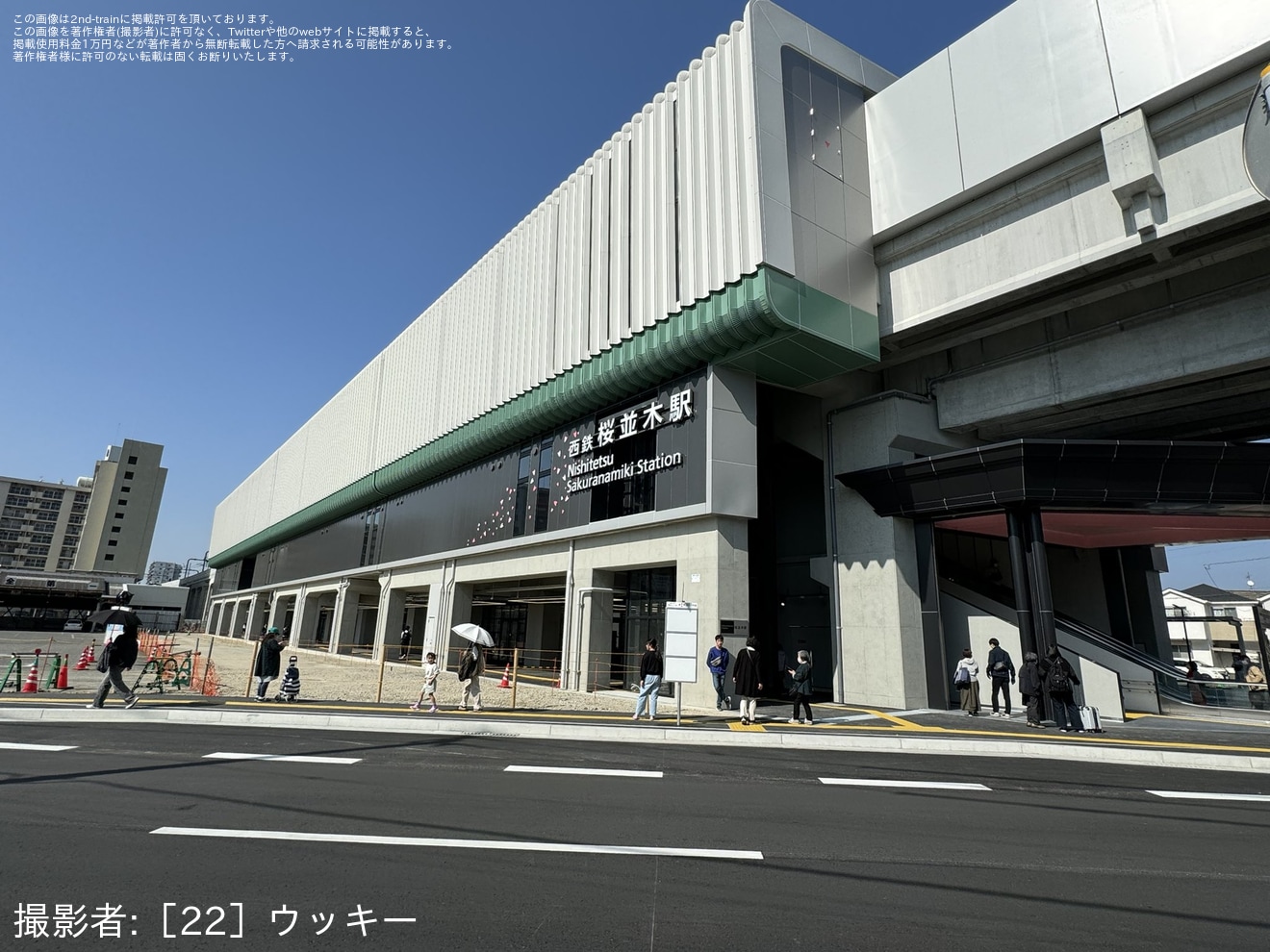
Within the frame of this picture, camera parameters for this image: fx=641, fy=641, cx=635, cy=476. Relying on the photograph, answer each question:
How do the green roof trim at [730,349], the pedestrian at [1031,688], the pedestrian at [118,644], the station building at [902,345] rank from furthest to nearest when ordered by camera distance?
the green roof trim at [730,349] → the station building at [902,345] → the pedestrian at [1031,688] → the pedestrian at [118,644]

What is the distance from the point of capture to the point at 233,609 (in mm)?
69125

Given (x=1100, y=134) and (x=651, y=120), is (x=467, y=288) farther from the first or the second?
(x=1100, y=134)

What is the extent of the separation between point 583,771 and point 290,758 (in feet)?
14.0

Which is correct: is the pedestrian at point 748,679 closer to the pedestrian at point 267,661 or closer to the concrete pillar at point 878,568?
the concrete pillar at point 878,568

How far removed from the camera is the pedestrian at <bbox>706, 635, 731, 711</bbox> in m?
15.9

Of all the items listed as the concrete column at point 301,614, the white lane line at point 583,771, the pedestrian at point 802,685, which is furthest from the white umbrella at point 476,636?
the concrete column at point 301,614

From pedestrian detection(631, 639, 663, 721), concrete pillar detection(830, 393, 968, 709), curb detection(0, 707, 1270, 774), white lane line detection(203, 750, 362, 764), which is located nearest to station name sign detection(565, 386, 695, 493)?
concrete pillar detection(830, 393, 968, 709)

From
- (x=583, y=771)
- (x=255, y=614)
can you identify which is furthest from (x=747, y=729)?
(x=255, y=614)

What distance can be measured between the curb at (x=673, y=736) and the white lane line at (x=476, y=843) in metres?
6.61

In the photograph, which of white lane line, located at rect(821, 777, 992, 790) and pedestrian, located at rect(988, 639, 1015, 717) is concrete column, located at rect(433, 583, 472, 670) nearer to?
pedestrian, located at rect(988, 639, 1015, 717)

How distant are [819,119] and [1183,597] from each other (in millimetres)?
71339

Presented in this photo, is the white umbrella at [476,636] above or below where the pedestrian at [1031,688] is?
above

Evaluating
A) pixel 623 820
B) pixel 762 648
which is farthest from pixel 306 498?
pixel 623 820

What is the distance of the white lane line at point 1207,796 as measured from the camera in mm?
8281
